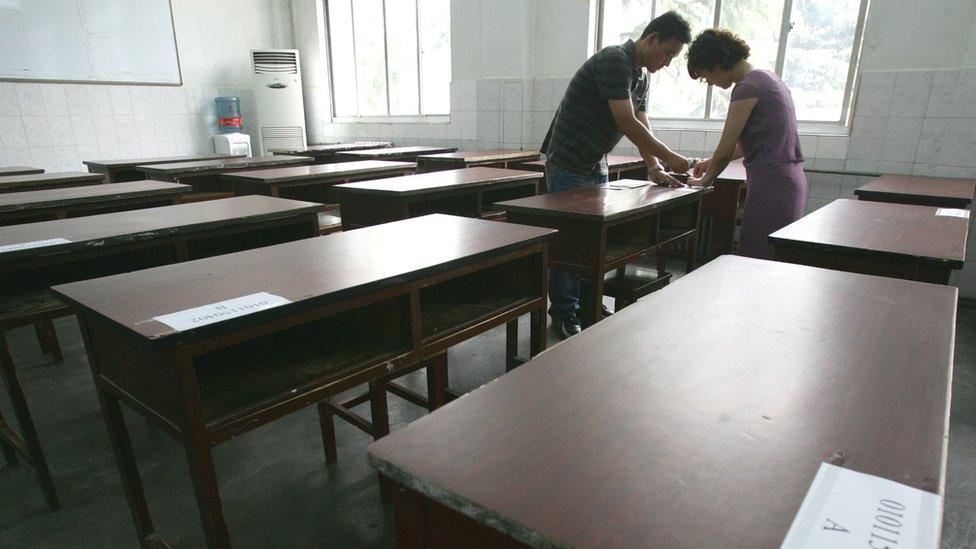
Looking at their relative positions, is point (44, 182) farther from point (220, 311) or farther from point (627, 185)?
point (627, 185)

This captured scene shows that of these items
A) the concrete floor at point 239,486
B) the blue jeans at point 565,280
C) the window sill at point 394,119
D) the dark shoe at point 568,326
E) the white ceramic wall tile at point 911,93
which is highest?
the white ceramic wall tile at point 911,93

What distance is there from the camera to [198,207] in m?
2.31

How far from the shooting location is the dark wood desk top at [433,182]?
2.67 m

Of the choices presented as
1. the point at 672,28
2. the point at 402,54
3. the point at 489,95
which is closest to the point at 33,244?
the point at 672,28

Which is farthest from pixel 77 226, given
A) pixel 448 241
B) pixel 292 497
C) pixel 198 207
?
pixel 448 241

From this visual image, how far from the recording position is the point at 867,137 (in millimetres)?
3918

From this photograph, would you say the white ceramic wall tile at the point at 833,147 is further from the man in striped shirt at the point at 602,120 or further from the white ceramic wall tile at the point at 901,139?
the man in striped shirt at the point at 602,120

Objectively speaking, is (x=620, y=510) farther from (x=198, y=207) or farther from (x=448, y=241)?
(x=198, y=207)

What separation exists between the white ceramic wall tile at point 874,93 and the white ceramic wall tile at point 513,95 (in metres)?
2.87

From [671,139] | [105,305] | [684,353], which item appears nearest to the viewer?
[684,353]

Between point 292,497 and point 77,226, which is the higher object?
point 77,226

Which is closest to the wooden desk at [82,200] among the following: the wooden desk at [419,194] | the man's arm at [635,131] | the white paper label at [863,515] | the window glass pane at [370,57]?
the wooden desk at [419,194]

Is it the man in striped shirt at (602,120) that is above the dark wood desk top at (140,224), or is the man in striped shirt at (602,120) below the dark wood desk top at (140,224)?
above

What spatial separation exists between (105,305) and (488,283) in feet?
3.74
